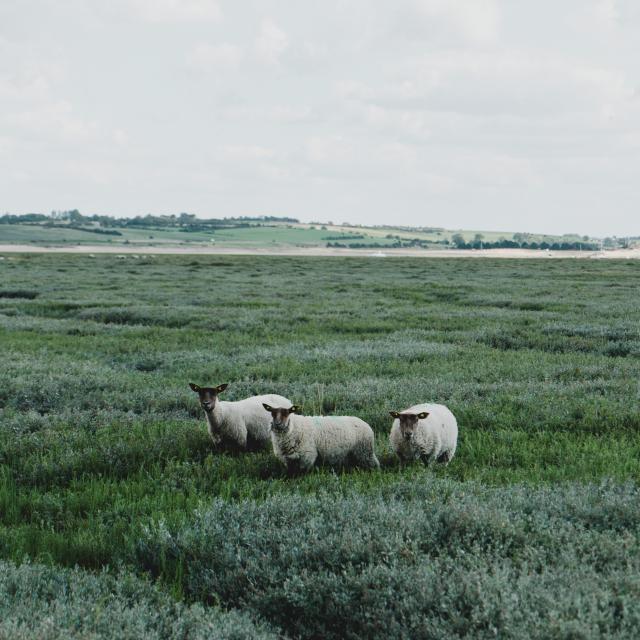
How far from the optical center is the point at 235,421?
8680 millimetres

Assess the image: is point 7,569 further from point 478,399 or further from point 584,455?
point 478,399

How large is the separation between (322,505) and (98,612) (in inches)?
91.7

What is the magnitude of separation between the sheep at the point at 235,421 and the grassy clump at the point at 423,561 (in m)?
2.14

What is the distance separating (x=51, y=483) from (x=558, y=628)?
591 centimetres

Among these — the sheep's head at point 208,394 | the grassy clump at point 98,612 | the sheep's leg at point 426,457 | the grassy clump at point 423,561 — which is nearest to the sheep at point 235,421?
the sheep's head at point 208,394

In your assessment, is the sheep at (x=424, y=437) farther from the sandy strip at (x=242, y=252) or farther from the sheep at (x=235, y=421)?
the sandy strip at (x=242, y=252)

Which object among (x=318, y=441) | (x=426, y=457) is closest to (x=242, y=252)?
(x=318, y=441)

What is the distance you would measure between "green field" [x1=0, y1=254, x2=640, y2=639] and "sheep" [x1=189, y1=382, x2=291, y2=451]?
1.25 feet

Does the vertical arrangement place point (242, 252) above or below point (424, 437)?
above

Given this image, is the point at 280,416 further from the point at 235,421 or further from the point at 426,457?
the point at 426,457

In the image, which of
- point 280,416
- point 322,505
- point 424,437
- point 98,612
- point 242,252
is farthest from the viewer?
point 242,252

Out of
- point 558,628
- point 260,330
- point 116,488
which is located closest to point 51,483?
point 116,488

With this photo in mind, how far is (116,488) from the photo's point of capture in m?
7.22

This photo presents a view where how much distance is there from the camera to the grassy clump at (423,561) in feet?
14.2
